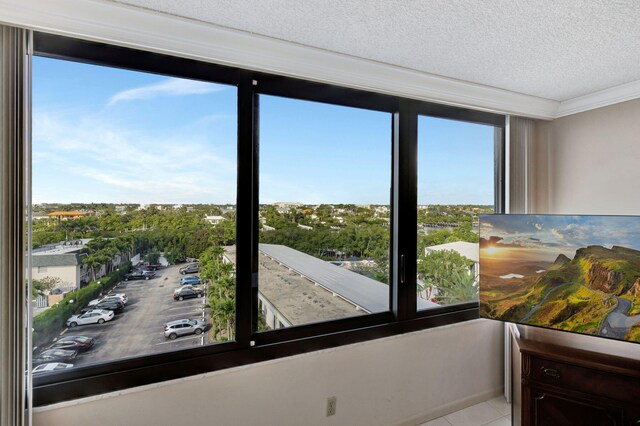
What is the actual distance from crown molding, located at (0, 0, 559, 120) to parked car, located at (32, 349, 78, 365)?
1.43 meters

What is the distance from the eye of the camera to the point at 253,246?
72.2 inches

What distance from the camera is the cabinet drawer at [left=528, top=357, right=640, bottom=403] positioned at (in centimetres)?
166

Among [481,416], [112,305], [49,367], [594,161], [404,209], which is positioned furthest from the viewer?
[594,161]

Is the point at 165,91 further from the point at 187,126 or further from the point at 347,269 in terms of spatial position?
the point at 347,269

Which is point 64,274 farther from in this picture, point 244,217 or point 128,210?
point 244,217

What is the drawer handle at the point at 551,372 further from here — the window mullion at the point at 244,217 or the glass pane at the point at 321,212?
the window mullion at the point at 244,217

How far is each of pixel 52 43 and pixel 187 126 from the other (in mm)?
638

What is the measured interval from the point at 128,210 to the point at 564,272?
2565 mm

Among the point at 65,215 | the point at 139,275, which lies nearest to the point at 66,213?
the point at 65,215

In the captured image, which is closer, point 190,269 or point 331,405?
point 190,269

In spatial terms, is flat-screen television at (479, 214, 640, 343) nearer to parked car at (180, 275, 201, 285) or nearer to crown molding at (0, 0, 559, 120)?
crown molding at (0, 0, 559, 120)

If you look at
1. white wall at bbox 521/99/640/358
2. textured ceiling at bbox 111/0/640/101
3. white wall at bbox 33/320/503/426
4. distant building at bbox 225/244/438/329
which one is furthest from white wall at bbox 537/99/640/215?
distant building at bbox 225/244/438/329

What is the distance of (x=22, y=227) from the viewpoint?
→ 1332mm

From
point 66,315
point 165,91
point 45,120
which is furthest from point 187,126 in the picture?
point 66,315
